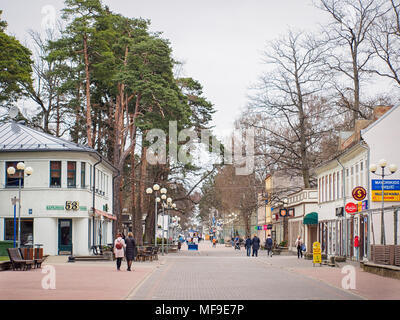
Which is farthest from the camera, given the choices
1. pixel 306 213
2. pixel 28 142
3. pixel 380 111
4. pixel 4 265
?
pixel 306 213

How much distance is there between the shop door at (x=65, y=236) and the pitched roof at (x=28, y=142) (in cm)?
473

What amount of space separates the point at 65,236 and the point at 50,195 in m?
2.81

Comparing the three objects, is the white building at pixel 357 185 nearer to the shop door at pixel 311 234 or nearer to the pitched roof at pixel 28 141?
the shop door at pixel 311 234

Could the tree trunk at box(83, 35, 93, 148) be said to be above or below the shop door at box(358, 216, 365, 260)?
above

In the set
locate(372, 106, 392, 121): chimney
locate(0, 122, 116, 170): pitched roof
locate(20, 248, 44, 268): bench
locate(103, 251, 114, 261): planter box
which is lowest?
locate(103, 251, 114, 261): planter box

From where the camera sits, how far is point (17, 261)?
Result: 94.8 ft

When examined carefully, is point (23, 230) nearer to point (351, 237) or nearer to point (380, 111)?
point (351, 237)

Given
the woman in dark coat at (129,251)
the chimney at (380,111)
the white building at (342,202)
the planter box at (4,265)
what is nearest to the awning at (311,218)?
the white building at (342,202)

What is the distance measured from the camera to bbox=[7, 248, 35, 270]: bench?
28969 mm

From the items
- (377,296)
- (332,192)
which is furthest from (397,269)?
(332,192)

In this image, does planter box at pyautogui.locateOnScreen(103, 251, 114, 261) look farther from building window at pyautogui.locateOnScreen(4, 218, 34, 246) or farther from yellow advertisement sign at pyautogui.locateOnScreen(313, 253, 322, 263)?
yellow advertisement sign at pyautogui.locateOnScreen(313, 253, 322, 263)

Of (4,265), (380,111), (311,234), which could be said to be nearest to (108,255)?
(4,265)

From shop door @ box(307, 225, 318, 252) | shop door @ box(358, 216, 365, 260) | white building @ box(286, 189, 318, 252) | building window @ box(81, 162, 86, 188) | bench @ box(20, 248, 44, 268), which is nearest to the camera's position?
bench @ box(20, 248, 44, 268)

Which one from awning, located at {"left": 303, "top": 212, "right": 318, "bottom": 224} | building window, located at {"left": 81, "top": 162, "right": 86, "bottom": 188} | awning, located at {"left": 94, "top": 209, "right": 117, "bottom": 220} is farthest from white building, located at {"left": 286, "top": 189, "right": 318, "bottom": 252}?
building window, located at {"left": 81, "top": 162, "right": 86, "bottom": 188}
